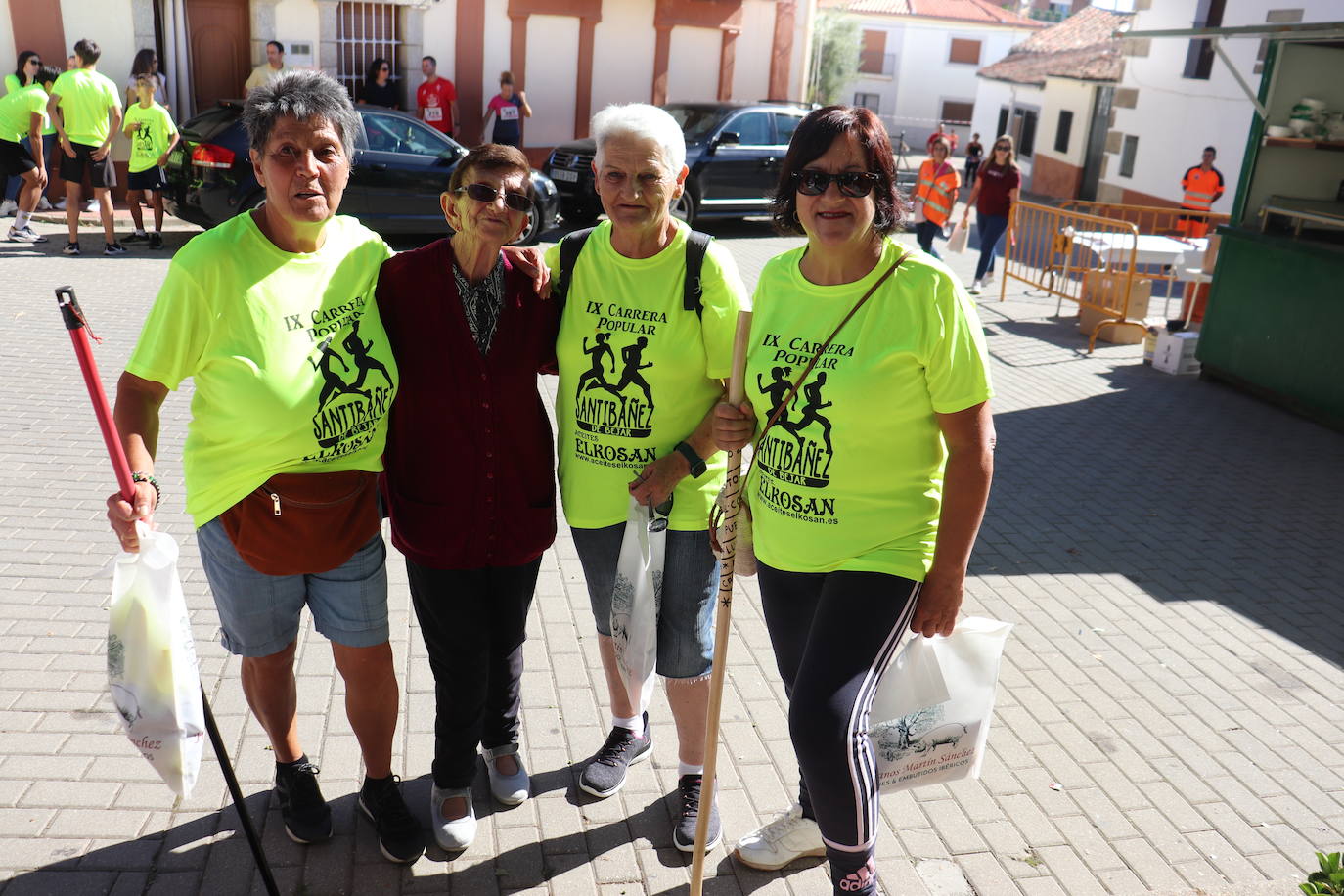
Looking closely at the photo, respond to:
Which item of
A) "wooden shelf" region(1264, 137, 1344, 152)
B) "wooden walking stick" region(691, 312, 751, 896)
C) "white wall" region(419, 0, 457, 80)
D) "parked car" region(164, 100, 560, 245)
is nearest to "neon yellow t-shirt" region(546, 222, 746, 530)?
"wooden walking stick" region(691, 312, 751, 896)

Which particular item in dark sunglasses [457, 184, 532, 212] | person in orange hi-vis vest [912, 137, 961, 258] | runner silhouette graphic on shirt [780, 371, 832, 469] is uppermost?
dark sunglasses [457, 184, 532, 212]

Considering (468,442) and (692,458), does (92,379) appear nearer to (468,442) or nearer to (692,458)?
(468,442)

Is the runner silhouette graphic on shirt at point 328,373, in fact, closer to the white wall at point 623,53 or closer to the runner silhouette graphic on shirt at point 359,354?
the runner silhouette graphic on shirt at point 359,354

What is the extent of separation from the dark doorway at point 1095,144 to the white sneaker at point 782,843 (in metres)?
25.7

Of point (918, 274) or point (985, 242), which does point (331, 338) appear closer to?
point (918, 274)

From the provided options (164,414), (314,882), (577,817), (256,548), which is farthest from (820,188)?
(164,414)

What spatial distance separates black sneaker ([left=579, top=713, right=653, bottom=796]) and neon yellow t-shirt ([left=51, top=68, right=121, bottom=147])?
10597 mm

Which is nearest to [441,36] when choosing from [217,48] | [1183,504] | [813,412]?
[217,48]

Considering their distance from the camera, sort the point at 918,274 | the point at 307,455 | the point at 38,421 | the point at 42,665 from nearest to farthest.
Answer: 1. the point at 918,274
2. the point at 307,455
3. the point at 42,665
4. the point at 38,421

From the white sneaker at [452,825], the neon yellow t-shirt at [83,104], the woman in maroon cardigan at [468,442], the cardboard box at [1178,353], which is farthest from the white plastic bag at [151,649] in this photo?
the neon yellow t-shirt at [83,104]

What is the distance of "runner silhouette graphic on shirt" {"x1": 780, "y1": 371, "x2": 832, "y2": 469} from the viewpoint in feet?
8.46

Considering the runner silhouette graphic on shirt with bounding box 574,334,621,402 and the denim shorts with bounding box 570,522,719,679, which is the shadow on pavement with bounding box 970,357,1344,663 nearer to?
the denim shorts with bounding box 570,522,719,679

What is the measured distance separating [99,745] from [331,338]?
1733mm

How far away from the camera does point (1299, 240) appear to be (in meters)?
8.64
